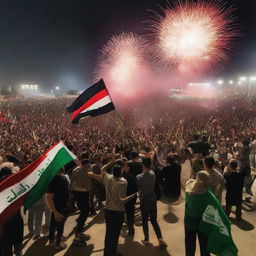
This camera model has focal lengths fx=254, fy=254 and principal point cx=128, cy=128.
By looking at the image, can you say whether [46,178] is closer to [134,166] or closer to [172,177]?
[134,166]

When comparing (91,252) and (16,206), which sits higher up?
(16,206)

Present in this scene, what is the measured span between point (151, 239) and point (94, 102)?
165 inches

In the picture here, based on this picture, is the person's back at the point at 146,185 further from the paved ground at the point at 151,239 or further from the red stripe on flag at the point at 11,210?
the red stripe on flag at the point at 11,210

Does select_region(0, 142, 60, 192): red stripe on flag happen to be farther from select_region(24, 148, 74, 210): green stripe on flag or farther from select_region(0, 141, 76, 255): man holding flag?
select_region(24, 148, 74, 210): green stripe on flag

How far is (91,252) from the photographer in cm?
498

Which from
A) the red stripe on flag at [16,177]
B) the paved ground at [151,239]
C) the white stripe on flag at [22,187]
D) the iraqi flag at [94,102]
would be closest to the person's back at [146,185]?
the paved ground at [151,239]

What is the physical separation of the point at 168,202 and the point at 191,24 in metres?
18.6

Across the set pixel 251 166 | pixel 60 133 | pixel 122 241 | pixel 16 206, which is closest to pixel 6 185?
pixel 16 206

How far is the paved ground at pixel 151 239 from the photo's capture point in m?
4.90

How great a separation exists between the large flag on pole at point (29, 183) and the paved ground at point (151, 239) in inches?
72.8

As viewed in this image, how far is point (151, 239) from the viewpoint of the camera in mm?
5301

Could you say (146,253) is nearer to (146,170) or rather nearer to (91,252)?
(91,252)

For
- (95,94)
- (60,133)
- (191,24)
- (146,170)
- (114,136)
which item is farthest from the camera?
(191,24)

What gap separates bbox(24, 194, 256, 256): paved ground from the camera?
490 cm
